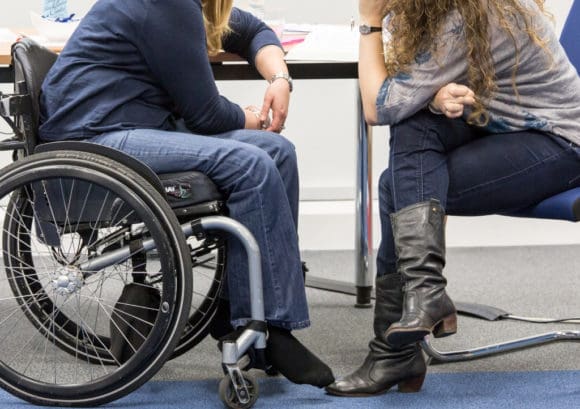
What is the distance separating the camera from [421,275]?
1836 millimetres

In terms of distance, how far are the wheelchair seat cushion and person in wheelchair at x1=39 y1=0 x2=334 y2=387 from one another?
0.05 feet

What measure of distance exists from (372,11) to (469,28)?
0.65 feet

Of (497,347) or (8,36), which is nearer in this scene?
(497,347)

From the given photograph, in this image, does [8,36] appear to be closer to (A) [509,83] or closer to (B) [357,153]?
(B) [357,153]

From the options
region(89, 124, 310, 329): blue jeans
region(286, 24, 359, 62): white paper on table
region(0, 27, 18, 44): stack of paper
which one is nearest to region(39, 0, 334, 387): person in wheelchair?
region(89, 124, 310, 329): blue jeans

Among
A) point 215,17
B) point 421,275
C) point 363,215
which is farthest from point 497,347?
point 215,17

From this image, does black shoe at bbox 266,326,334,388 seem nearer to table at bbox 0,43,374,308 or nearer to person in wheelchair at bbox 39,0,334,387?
person in wheelchair at bbox 39,0,334,387

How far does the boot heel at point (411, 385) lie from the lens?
2.04 m

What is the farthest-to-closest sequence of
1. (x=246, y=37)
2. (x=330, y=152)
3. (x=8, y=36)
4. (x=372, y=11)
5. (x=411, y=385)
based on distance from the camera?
(x=330, y=152), (x=8, y=36), (x=246, y=37), (x=411, y=385), (x=372, y=11)

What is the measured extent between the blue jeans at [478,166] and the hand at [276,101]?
309 mm

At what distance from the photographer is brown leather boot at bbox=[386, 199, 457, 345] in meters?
1.82

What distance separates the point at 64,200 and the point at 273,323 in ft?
1.47

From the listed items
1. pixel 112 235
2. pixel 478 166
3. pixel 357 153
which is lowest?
pixel 357 153

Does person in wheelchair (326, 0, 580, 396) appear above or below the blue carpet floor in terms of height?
above
